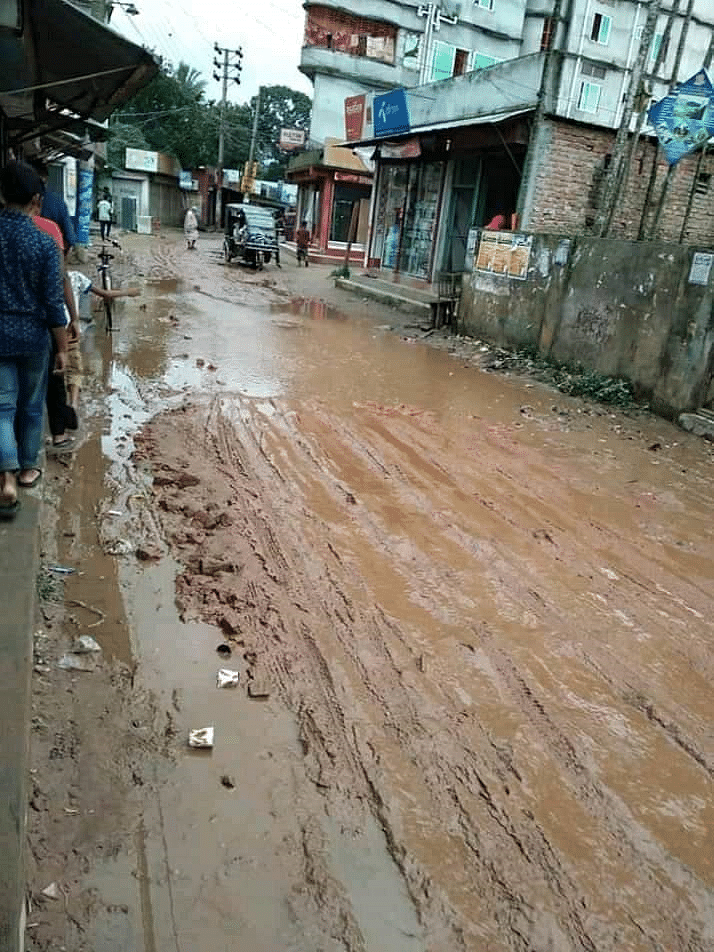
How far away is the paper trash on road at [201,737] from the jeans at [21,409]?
1.65 meters

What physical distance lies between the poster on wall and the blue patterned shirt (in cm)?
926

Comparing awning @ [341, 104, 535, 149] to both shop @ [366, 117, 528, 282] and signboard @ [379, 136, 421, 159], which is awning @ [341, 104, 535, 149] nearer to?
shop @ [366, 117, 528, 282]

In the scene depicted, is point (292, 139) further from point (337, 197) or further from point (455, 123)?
point (455, 123)

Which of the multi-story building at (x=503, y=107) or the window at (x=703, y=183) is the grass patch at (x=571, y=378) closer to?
the multi-story building at (x=503, y=107)

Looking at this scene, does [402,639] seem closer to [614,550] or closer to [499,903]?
[499,903]

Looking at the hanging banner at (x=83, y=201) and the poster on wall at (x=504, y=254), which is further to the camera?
the hanging banner at (x=83, y=201)

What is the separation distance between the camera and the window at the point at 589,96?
26.6 metres

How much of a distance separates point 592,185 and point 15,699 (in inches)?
637

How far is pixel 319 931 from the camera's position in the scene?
2.13 m

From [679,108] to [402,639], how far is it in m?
9.72

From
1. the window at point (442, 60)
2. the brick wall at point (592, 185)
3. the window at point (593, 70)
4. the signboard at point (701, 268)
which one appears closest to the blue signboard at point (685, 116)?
the signboard at point (701, 268)

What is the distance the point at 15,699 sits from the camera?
2385mm

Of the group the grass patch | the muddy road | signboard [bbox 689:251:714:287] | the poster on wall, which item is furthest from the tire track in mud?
the poster on wall

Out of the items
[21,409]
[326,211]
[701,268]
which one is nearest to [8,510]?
[21,409]
